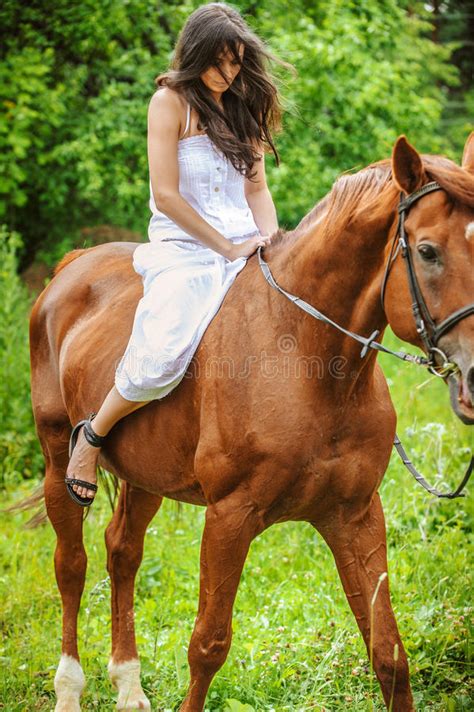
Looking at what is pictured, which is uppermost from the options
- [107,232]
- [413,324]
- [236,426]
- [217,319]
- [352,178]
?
[352,178]

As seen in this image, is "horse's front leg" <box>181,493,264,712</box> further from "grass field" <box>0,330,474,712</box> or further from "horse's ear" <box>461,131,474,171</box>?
"horse's ear" <box>461,131,474,171</box>

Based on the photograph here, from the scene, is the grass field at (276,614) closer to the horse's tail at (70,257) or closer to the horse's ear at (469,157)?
the horse's tail at (70,257)

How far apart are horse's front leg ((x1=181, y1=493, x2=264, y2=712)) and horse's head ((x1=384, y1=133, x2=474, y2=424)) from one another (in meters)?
0.89

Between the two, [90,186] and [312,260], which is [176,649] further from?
[90,186]

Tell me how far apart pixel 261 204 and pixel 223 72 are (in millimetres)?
599

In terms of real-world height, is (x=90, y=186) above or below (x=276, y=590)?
above

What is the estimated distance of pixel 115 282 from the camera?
3.88 m

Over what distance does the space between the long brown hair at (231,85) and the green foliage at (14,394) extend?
161 inches

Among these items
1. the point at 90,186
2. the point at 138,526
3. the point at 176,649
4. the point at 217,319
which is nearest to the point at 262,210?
the point at 217,319

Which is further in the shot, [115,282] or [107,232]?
[107,232]

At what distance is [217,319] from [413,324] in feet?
2.80

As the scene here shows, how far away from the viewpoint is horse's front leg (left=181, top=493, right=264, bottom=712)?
2.76 meters

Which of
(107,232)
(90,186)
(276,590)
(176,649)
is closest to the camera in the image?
(176,649)
